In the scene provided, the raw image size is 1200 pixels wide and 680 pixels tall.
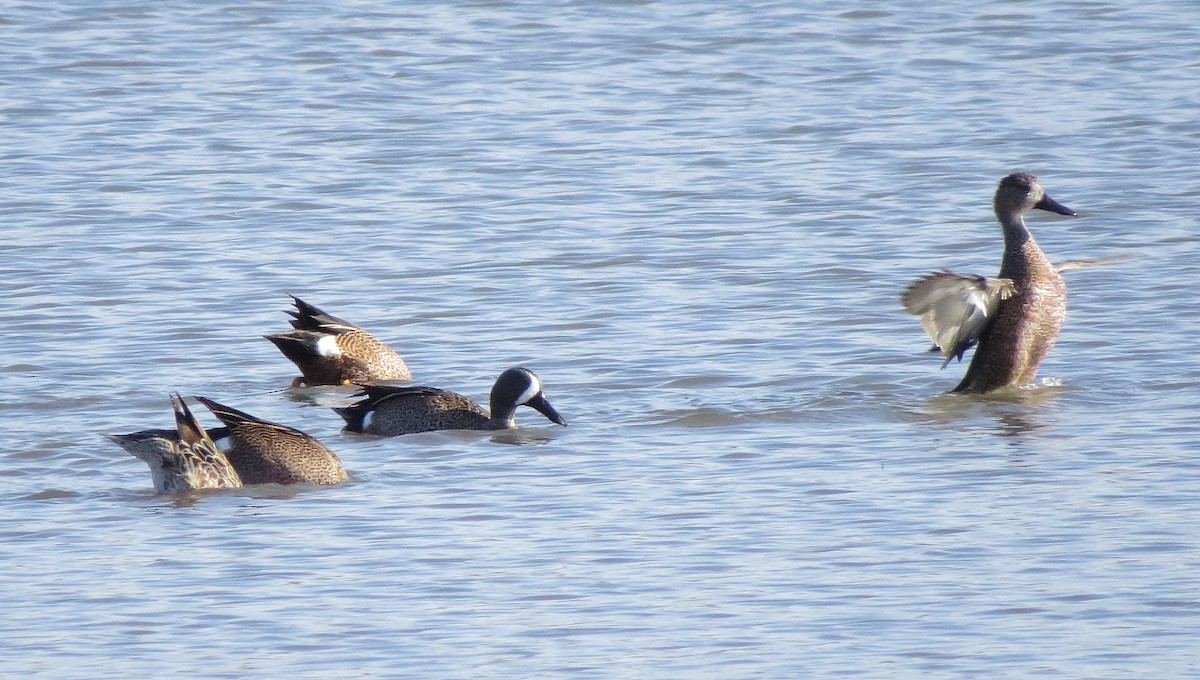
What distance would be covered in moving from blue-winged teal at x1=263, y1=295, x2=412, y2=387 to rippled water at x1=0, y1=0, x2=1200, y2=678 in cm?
19

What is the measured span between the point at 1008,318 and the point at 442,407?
8.88 ft

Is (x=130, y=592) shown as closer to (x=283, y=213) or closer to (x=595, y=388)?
(x=595, y=388)

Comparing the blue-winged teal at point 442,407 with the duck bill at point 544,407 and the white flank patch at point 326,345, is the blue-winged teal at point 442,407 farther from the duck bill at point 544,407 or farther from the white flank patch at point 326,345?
the white flank patch at point 326,345

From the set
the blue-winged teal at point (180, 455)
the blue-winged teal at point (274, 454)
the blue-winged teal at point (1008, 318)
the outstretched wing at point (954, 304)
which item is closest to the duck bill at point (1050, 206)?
the blue-winged teal at point (1008, 318)

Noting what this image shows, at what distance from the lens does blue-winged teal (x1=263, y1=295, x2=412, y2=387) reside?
10.3 m

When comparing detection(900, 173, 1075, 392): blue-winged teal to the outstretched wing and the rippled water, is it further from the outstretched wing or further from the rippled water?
the rippled water

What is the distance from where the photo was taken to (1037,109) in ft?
53.6

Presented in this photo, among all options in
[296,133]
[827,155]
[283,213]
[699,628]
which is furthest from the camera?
[296,133]

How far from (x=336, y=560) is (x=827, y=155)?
9.10 meters

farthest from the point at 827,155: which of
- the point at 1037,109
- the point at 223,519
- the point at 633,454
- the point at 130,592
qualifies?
the point at 130,592

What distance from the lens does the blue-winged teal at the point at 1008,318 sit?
9336 mm

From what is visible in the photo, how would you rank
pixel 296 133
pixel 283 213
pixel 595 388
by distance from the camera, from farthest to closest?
1. pixel 296 133
2. pixel 283 213
3. pixel 595 388

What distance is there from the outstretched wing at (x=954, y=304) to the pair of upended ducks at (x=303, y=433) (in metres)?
1.70

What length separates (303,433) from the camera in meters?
8.11
